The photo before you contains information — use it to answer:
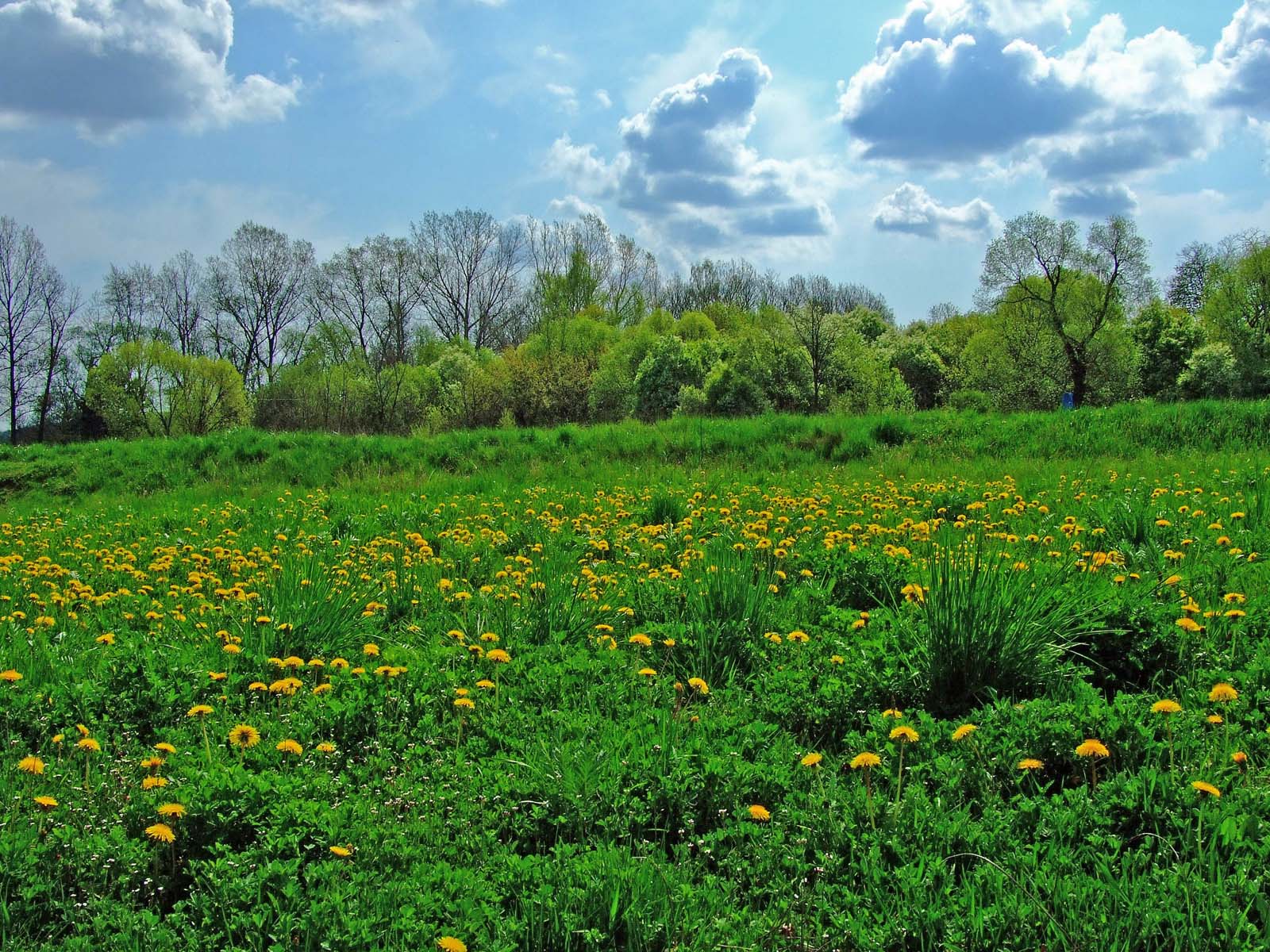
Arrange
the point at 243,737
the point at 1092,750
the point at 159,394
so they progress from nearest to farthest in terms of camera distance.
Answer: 1. the point at 1092,750
2. the point at 243,737
3. the point at 159,394

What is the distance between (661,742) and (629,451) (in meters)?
13.0

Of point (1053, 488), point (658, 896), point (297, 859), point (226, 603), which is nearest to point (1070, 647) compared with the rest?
point (658, 896)

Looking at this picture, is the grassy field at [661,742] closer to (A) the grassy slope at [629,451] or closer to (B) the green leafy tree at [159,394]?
(A) the grassy slope at [629,451]

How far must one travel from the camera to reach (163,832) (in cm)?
247

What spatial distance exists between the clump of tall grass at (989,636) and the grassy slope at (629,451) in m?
7.95

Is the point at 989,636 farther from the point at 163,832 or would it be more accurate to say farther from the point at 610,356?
the point at 610,356

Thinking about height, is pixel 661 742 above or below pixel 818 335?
below

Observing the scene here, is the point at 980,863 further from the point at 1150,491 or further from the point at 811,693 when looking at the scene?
the point at 1150,491

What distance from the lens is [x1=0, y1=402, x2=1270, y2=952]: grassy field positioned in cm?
222

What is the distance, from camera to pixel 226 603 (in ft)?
16.3

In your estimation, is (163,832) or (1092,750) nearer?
(163,832)

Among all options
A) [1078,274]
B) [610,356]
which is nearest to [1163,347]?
[1078,274]

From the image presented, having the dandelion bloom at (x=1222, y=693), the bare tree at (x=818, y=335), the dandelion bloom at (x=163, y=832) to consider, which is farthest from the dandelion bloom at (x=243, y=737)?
the bare tree at (x=818, y=335)

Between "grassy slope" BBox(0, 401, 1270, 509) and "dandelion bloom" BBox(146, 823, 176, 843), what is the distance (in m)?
9.56
